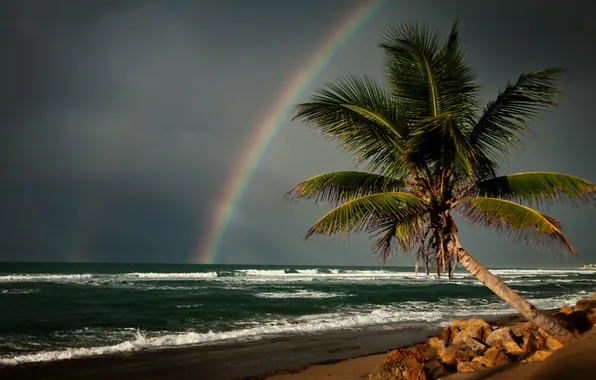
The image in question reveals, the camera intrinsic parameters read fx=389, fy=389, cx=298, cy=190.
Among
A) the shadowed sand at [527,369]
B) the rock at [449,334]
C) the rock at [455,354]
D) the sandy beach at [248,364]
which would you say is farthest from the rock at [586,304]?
the sandy beach at [248,364]

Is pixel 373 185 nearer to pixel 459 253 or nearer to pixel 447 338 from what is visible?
pixel 459 253

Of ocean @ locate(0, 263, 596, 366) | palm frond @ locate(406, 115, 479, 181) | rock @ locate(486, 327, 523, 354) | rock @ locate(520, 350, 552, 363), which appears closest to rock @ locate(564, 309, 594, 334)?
rock @ locate(486, 327, 523, 354)

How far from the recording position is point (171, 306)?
20.7m

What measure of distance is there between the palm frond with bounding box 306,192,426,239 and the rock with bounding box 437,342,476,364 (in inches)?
126

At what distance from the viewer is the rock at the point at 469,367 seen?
6663mm

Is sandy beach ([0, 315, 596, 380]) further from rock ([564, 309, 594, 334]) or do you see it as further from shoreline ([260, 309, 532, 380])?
rock ([564, 309, 594, 334])

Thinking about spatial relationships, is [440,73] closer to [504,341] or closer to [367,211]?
[367,211]

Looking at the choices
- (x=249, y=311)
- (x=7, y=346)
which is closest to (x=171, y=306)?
(x=249, y=311)

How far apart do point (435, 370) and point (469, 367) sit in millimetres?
578

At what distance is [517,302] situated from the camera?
5.64 meters

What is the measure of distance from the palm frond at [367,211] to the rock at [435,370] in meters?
2.61

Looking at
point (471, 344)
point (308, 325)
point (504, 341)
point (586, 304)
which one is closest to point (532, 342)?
point (504, 341)

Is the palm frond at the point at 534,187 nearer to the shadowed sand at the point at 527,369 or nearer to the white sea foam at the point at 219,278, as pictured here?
the shadowed sand at the point at 527,369

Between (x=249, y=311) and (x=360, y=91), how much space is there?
1475cm
